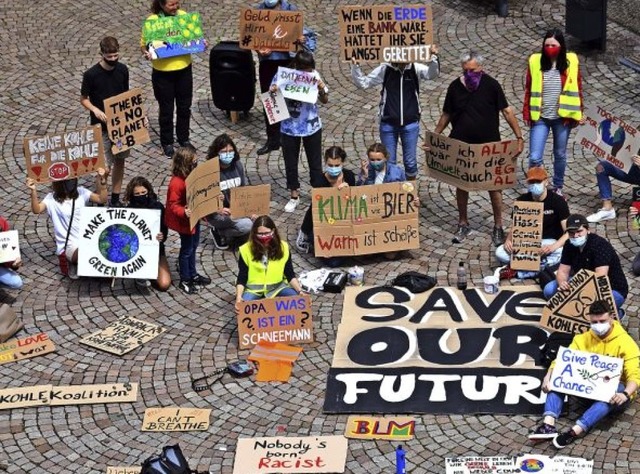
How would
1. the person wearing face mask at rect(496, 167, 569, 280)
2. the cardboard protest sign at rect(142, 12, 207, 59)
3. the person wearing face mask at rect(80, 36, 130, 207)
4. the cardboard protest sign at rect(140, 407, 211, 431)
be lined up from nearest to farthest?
the cardboard protest sign at rect(140, 407, 211, 431) → the person wearing face mask at rect(496, 167, 569, 280) → the person wearing face mask at rect(80, 36, 130, 207) → the cardboard protest sign at rect(142, 12, 207, 59)

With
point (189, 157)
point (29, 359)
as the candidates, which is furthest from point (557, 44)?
point (29, 359)

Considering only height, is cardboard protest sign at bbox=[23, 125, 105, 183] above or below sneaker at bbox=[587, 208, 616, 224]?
above

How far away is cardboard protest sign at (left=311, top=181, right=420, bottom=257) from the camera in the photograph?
17844 mm

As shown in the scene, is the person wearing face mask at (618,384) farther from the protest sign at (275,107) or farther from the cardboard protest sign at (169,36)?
the cardboard protest sign at (169,36)

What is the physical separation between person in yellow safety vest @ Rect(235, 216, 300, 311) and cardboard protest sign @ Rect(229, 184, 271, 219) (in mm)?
1381

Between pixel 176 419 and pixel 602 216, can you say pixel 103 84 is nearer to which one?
pixel 176 419

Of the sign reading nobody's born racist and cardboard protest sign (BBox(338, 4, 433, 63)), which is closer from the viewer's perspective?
the sign reading nobody's born racist

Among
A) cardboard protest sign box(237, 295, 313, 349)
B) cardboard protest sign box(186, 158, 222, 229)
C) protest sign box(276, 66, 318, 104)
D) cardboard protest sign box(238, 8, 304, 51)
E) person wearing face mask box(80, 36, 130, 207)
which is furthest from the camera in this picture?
cardboard protest sign box(238, 8, 304, 51)

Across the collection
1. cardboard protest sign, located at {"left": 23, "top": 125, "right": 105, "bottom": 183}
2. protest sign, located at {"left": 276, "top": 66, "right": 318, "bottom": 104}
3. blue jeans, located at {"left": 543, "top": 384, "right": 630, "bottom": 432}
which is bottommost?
blue jeans, located at {"left": 543, "top": 384, "right": 630, "bottom": 432}

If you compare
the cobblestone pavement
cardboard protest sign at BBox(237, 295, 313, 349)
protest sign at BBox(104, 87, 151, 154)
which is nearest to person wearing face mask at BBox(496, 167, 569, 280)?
the cobblestone pavement

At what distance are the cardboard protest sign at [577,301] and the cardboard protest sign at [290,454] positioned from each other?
2.69 m

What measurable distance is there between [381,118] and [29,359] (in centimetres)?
514

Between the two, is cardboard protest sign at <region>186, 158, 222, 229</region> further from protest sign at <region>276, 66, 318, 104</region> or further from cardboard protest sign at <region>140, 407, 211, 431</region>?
cardboard protest sign at <region>140, 407, 211, 431</region>

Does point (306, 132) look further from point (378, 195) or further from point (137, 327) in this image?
point (137, 327)
